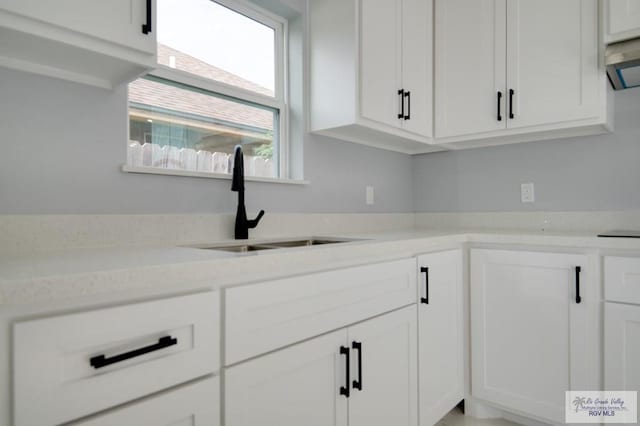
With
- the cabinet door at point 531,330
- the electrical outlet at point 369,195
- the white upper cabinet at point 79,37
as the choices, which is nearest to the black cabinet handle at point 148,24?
the white upper cabinet at point 79,37

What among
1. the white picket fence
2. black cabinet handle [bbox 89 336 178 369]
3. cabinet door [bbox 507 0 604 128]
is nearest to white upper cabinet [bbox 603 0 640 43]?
cabinet door [bbox 507 0 604 128]

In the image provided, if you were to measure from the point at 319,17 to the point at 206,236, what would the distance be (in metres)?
1.25

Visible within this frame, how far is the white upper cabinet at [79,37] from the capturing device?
3.13ft

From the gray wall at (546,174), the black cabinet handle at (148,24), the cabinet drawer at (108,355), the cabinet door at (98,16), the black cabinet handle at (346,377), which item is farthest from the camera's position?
the gray wall at (546,174)

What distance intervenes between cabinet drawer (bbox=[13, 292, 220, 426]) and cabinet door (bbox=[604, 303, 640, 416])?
62.7 inches

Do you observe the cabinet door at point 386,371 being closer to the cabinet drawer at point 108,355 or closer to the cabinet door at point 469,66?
the cabinet drawer at point 108,355

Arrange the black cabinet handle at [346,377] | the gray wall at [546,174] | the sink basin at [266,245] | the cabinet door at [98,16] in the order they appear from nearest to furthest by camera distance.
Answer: the cabinet door at [98,16]
the black cabinet handle at [346,377]
the sink basin at [266,245]
the gray wall at [546,174]

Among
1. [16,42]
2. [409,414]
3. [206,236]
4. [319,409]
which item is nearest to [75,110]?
[16,42]

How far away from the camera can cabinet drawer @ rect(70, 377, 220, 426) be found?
75cm

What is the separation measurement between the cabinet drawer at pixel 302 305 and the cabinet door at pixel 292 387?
0.04 m

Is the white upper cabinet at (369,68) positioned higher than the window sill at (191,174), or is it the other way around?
the white upper cabinet at (369,68)

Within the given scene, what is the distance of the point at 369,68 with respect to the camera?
1899mm

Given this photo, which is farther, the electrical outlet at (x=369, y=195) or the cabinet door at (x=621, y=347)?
the electrical outlet at (x=369, y=195)

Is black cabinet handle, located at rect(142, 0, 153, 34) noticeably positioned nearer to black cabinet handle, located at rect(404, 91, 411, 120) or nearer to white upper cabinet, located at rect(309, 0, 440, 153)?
white upper cabinet, located at rect(309, 0, 440, 153)
